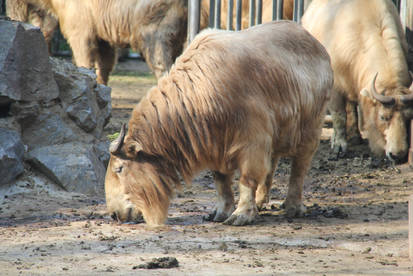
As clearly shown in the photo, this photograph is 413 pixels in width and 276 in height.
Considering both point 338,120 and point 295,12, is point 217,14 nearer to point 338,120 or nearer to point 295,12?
point 295,12

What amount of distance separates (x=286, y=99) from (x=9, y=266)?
2224 millimetres

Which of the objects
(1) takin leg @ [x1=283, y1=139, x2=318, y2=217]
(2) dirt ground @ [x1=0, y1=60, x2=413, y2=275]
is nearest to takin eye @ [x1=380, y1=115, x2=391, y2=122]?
(2) dirt ground @ [x1=0, y1=60, x2=413, y2=275]

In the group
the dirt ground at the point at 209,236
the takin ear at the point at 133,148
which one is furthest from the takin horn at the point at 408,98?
the takin ear at the point at 133,148

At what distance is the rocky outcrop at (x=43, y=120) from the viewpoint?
5.82 m

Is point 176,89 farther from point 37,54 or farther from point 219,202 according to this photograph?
point 37,54

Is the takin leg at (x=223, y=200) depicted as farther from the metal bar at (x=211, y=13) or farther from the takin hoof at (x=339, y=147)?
the metal bar at (x=211, y=13)

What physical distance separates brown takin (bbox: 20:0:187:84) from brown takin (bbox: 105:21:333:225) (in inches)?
138

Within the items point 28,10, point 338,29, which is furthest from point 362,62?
point 28,10

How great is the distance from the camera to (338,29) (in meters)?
7.84

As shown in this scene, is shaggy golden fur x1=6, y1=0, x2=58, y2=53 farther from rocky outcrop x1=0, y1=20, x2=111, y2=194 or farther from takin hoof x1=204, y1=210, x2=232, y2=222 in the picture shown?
takin hoof x1=204, y1=210, x2=232, y2=222

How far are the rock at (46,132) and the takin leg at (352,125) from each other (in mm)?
3575

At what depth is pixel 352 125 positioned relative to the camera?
27.7ft

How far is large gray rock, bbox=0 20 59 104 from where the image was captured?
5910 millimetres

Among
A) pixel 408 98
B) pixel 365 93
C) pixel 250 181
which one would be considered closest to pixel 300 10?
pixel 365 93
